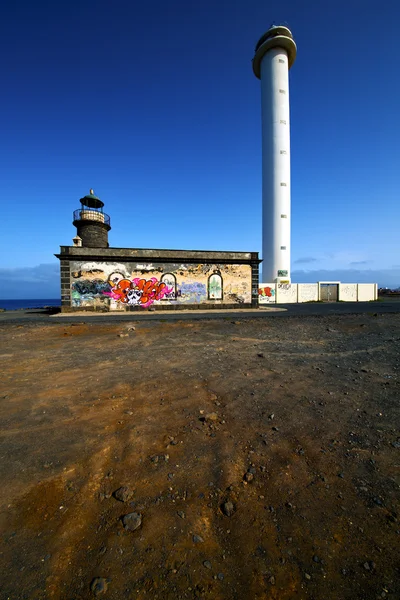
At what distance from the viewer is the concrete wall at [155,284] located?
18391 mm

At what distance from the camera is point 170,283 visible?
1966 centimetres

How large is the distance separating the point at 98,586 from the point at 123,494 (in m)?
0.65

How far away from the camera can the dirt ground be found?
5.14 ft

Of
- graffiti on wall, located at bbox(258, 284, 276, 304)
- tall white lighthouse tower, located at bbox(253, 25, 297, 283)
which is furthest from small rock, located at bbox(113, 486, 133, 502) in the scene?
tall white lighthouse tower, located at bbox(253, 25, 297, 283)

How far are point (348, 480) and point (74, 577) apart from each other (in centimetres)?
232

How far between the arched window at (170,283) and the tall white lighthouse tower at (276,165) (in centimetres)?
1438

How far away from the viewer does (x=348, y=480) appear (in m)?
2.31

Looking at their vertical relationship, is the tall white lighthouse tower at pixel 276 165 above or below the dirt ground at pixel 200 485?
above

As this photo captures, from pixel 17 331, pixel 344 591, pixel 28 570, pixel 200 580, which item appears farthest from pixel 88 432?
pixel 17 331

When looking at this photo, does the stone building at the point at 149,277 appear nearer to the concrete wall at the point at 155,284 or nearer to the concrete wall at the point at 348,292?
the concrete wall at the point at 155,284

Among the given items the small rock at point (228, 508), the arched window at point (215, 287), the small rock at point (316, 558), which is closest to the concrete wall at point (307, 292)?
the arched window at point (215, 287)

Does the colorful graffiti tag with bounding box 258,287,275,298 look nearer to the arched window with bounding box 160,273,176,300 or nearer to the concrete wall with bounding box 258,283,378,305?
the concrete wall with bounding box 258,283,378,305

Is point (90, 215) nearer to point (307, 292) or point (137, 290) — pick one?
point (137, 290)

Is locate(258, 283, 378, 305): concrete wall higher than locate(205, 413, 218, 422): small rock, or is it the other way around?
locate(258, 283, 378, 305): concrete wall
